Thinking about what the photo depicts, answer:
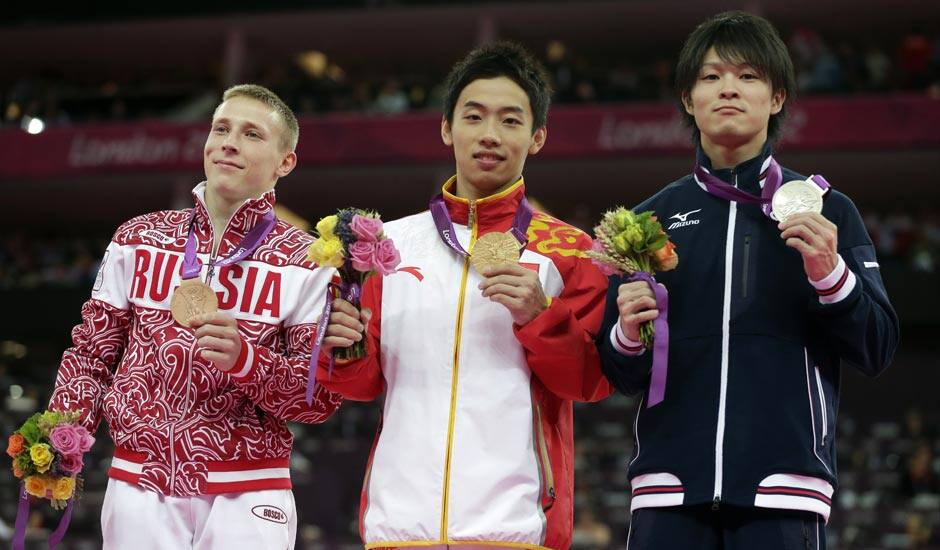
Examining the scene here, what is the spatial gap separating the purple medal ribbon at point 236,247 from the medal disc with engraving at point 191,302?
18 centimetres

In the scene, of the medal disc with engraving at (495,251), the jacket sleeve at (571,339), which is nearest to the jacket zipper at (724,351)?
the jacket sleeve at (571,339)

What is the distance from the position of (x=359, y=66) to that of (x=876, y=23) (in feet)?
29.2

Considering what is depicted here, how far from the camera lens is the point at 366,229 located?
300cm

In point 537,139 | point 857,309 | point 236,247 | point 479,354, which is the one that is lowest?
point 479,354

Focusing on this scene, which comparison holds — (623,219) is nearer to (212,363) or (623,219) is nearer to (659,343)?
(659,343)

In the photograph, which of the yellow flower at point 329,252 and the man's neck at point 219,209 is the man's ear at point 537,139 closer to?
the yellow flower at point 329,252

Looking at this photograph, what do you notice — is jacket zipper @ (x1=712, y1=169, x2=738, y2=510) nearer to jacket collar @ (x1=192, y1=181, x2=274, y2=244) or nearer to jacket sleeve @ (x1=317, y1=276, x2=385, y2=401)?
jacket sleeve @ (x1=317, y1=276, x2=385, y2=401)

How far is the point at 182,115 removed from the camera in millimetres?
19281

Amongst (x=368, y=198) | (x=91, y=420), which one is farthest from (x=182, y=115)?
(x=91, y=420)

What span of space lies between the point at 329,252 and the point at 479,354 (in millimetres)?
473

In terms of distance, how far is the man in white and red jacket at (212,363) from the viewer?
10.6 ft

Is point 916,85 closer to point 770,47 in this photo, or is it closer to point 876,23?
point 876,23

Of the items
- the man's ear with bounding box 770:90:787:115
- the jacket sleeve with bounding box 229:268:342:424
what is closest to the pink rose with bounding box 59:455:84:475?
the jacket sleeve with bounding box 229:268:342:424

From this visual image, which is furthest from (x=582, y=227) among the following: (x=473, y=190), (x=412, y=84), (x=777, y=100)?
(x=777, y=100)
